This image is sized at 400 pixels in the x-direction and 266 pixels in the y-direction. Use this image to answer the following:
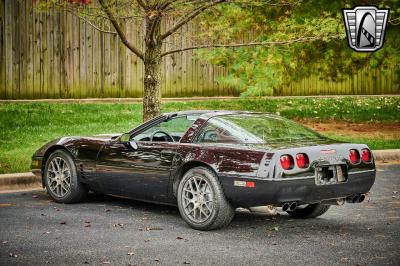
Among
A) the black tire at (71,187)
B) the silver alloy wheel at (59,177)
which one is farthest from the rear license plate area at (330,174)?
the silver alloy wheel at (59,177)

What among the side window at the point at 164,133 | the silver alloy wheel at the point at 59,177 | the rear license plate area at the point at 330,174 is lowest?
the silver alloy wheel at the point at 59,177

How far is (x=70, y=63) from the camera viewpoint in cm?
1838

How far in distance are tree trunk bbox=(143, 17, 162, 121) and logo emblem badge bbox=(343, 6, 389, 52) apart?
561 centimetres

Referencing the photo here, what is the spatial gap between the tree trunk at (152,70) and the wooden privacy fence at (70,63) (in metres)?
4.35

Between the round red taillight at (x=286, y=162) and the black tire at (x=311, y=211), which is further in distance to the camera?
the black tire at (x=311, y=211)

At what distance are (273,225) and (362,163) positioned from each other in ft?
3.61

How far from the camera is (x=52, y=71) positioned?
18203 mm

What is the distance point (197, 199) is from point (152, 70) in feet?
17.1

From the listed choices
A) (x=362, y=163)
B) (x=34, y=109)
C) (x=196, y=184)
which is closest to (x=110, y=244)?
(x=196, y=184)

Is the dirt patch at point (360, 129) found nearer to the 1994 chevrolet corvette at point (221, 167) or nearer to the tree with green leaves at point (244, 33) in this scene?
the tree with green leaves at point (244, 33)

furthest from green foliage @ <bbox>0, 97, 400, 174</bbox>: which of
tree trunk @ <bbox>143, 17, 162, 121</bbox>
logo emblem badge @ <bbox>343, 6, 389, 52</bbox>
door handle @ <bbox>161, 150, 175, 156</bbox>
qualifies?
door handle @ <bbox>161, 150, 175, 156</bbox>

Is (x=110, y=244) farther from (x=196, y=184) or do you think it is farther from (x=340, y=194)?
(x=340, y=194)

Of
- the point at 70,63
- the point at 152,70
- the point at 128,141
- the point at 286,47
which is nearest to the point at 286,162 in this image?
the point at 128,141

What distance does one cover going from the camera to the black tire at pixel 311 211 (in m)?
8.58
